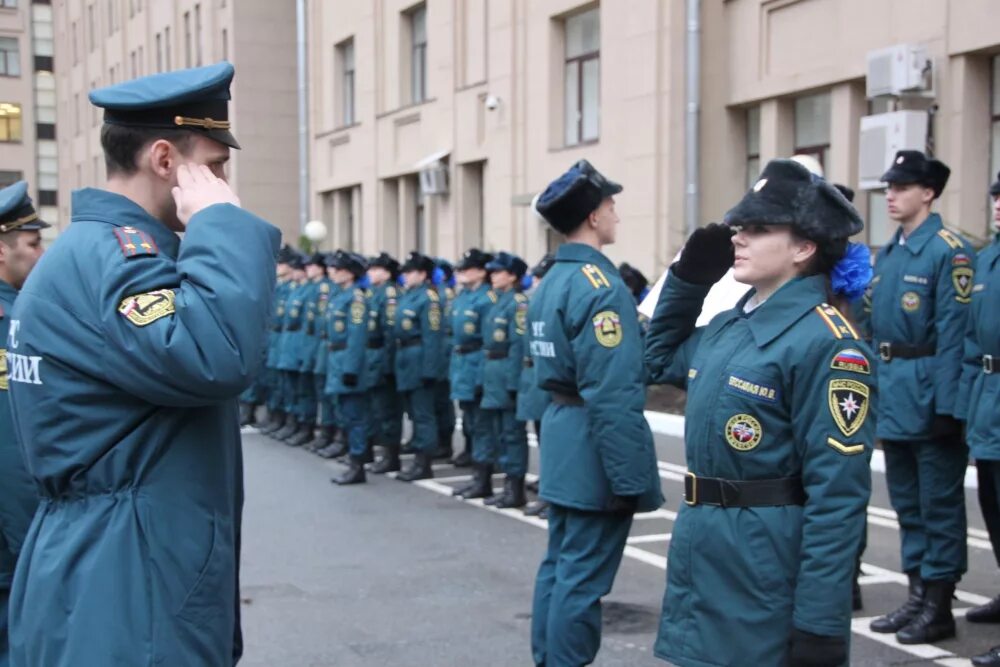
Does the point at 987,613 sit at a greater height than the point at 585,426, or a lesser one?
lesser

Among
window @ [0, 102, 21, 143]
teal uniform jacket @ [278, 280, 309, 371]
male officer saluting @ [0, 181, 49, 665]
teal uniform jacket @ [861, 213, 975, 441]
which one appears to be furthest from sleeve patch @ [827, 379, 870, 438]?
window @ [0, 102, 21, 143]

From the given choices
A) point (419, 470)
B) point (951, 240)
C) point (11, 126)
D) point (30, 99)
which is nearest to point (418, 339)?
point (419, 470)

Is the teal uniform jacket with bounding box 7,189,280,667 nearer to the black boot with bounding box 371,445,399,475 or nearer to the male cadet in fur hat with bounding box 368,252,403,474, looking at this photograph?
the male cadet in fur hat with bounding box 368,252,403,474

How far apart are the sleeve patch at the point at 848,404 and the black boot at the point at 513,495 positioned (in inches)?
264

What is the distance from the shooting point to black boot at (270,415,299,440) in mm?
14727

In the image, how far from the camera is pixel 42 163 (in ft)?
202

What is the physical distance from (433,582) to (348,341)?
4.79 metres

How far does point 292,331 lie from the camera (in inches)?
559

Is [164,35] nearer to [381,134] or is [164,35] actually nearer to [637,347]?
[381,134]

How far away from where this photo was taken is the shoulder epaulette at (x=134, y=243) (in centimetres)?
240

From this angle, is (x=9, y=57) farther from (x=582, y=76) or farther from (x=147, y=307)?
(x=147, y=307)

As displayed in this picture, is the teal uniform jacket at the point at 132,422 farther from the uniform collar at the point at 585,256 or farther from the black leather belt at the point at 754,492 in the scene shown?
the uniform collar at the point at 585,256

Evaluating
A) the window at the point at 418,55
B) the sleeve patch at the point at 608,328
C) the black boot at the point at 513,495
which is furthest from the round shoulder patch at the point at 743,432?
the window at the point at 418,55

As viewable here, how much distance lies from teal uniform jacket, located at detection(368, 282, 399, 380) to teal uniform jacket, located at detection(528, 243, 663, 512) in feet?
21.3
